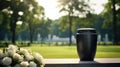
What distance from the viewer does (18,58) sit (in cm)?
681

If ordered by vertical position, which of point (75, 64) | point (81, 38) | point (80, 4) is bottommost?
point (75, 64)

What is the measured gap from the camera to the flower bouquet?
22.0 ft

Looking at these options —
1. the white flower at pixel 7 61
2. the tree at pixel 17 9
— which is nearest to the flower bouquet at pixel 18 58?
the white flower at pixel 7 61

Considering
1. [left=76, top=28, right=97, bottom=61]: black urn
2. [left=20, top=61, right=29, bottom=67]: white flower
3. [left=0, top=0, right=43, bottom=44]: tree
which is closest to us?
[left=20, top=61, right=29, bottom=67]: white flower

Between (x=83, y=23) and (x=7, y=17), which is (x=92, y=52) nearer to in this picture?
(x=7, y=17)

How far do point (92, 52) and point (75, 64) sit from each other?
1.38 m

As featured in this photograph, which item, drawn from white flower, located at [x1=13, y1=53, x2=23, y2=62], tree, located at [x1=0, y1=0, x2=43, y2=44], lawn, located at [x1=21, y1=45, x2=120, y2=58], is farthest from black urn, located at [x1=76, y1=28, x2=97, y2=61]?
tree, located at [x1=0, y1=0, x2=43, y2=44]

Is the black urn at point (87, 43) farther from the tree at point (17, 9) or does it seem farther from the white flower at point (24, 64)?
the tree at point (17, 9)

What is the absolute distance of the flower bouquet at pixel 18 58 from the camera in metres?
6.70

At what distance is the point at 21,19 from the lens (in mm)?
55844

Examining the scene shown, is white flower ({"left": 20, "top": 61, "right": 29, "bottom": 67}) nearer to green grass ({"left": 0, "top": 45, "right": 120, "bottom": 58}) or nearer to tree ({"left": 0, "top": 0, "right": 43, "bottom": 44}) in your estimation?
green grass ({"left": 0, "top": 45, "right": 120, "bottom": 58})

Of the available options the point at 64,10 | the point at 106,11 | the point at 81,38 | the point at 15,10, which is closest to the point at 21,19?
the point at 15,10

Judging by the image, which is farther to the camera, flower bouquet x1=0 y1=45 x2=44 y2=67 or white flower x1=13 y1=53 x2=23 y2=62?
white flower x1=13 y1=53 x2=23 y2=62

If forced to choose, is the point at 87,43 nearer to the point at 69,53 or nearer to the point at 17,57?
the point at 17,57
